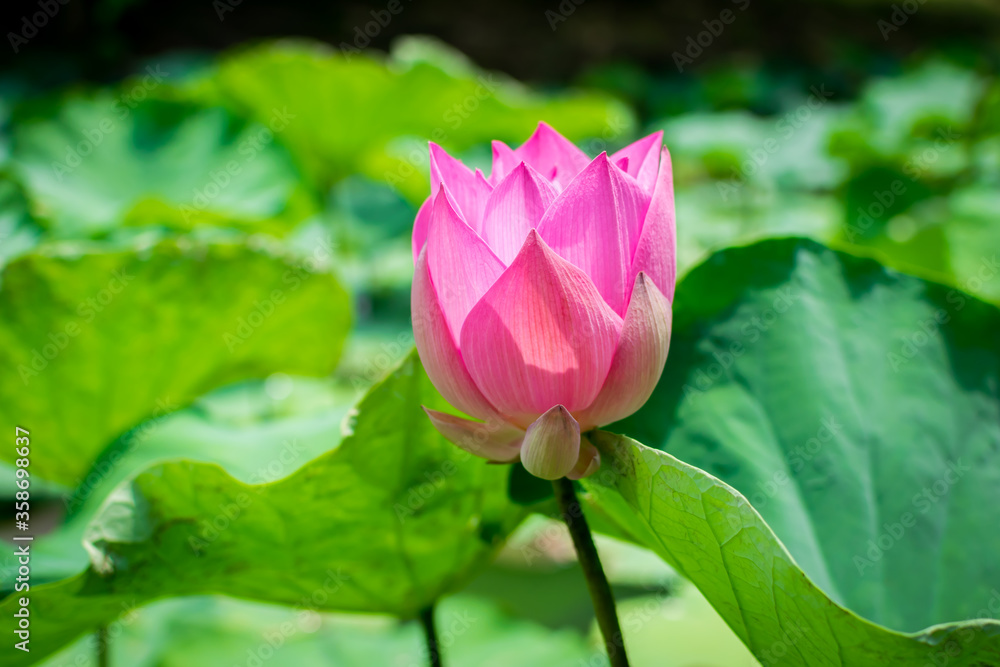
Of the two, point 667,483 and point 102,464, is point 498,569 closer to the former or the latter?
point 102,464

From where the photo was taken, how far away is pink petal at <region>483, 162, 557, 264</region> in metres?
0.37

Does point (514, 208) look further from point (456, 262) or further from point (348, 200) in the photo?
point (348, 200)

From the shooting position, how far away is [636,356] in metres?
0.37

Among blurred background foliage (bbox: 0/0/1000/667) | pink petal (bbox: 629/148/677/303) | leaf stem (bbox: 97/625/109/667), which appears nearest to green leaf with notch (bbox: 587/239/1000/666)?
blurred background foliage (bbox: 0/0/1000/667)

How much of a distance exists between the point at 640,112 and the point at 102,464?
3.85 m

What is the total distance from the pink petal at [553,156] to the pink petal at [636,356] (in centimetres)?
11

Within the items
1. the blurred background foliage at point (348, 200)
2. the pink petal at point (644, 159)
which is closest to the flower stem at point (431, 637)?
the blurred background foliage at point (348, 200)

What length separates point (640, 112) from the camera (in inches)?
165

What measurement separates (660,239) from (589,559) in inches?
6.9

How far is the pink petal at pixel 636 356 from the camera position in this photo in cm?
36

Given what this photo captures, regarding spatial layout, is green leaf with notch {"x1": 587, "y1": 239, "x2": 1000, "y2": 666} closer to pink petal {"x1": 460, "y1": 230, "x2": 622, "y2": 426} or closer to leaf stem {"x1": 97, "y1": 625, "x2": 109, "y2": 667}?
pink petal {"x1": 460, "y1": 230, "x2": 622, "y2": 426}

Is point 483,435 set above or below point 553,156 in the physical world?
below

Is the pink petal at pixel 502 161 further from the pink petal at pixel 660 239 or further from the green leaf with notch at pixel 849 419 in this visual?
the green leaf with notch at pixel 849 419

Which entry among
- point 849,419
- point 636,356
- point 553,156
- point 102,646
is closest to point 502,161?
point 553,156
